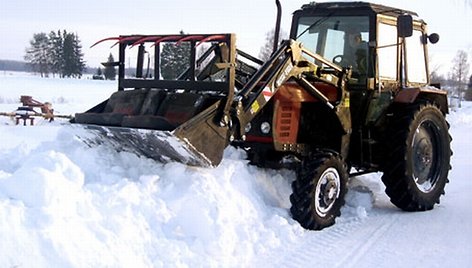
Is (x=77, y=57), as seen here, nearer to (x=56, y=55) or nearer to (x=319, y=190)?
(x=56, y=55)

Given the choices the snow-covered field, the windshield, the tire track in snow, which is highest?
the windshield

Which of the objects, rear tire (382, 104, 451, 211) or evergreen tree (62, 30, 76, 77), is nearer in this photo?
rear tire (382, 104, 451, 211)

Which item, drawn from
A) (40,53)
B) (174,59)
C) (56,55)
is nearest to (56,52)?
(56,55)

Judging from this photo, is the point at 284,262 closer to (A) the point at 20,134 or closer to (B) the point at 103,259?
(B) the point at 103,259

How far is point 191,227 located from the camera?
5402 mm

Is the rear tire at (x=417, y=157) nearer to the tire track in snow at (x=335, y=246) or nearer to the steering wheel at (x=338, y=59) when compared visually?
the tire track in snow at (x=335, y=246)

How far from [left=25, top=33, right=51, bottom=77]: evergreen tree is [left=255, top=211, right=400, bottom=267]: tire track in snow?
322 ft

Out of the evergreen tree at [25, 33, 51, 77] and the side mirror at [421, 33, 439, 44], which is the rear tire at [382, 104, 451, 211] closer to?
the side mirror at [421, 33, 439, 44]

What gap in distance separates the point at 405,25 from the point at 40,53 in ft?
332

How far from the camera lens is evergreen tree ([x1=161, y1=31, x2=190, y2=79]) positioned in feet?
21.7

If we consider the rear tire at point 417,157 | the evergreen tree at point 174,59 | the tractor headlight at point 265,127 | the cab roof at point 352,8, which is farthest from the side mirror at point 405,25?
the evergreen tree at point 174,59

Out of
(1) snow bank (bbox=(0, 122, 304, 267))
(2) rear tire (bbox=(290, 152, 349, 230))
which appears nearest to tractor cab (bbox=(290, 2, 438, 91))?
(2) rear tire (bbox=(290, 152, 349, 230))

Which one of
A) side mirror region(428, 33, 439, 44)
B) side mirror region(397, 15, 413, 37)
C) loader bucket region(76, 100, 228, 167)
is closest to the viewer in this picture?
loader bucket region(76, 100, 228, 167)

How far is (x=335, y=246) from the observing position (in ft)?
19.5
